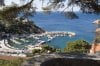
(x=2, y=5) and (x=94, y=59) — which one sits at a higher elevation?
(x=2, y=5)

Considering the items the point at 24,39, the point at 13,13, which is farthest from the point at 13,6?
the point at 24,39

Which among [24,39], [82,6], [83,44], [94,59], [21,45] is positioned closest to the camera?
[82,6]

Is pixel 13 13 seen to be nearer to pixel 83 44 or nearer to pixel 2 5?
pixel 2 5

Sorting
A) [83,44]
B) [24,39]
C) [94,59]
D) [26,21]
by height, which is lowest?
[24,39]

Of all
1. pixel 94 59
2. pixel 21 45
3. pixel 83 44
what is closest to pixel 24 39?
pixel 21 45

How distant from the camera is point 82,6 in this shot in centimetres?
630

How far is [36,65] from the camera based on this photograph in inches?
254

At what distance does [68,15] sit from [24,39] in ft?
152

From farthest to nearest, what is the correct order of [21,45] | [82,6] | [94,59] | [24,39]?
[24,39], [21,45], [94,59], [82,6]

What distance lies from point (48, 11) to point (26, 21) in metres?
0.61

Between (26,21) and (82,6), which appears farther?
(26,21)

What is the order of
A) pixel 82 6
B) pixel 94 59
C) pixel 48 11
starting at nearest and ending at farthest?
pixel 82 6 → pixel 48 11 → pixel 94 59

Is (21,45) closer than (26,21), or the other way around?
(26,21)

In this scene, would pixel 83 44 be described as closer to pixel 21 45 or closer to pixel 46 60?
pixel 46 60
